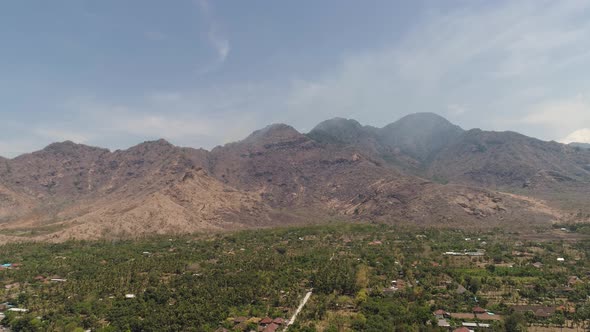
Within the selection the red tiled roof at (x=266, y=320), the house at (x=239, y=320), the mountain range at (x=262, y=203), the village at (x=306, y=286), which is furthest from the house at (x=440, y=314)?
the mountain range at (x=262, y=203)

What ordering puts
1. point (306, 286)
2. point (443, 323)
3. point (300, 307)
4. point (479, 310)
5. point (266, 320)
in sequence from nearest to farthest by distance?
point (443, 323), point (266, 320), point (479, 310), point (300, 307), point (306, 286)

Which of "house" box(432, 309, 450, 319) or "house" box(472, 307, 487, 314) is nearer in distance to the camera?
"house" box(432, 309, 450, 319)

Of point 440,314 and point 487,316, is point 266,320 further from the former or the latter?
point 487,316

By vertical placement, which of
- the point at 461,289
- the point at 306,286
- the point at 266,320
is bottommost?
the point at 266,320

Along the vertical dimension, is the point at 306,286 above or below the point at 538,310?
above

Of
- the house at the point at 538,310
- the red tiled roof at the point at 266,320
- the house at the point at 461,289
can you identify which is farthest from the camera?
the house at the point at 461,289

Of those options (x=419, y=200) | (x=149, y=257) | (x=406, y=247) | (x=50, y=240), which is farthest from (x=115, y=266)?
(x=419, y=200)

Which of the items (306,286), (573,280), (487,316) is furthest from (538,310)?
(306,286)

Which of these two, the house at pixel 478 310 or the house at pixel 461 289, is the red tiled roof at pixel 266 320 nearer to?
the house at pixel 478 310

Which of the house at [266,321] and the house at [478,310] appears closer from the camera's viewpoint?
the house at [266,321]

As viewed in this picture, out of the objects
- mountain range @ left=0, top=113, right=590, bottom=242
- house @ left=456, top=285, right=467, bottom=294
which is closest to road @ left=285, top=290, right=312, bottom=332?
house @ left=456, top=285, right=467, bottom=294

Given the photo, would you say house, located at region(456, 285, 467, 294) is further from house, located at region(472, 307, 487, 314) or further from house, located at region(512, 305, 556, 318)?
house, located at region(512, 305, 556, 318)

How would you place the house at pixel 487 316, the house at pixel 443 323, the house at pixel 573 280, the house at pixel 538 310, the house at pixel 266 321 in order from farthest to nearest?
the house at pixel 573 280 < the house at pixel 538 310 < the house at pixel 487 316 < the house at pixel 266 321 < the house at pixel 443 323
